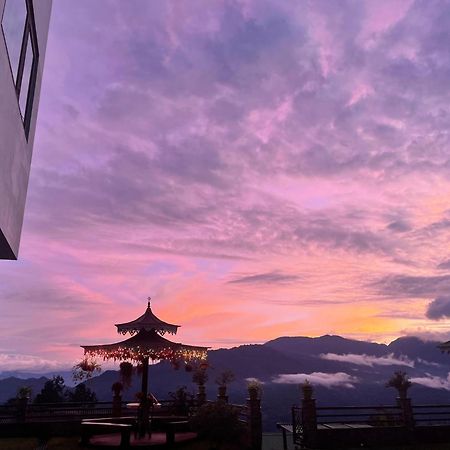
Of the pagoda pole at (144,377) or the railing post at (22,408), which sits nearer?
the pagoda pole at (144,377)

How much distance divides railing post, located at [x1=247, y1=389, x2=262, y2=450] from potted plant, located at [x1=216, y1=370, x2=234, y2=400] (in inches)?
87.8

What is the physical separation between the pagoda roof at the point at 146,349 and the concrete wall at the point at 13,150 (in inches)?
360

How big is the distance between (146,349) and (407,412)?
39.7 ft

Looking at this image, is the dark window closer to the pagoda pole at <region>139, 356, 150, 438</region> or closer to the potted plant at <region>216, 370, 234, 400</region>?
the pagoda pole at <region>139, 356, 150, 438</region>

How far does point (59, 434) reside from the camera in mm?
21812

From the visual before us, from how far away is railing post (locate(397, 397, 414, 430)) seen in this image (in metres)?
21.5

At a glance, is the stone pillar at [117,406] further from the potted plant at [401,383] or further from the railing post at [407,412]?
the railing post at [407,412]

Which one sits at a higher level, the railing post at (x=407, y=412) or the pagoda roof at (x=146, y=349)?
the pagoda roof at (x=146, y=349)

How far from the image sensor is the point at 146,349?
63.9 ft

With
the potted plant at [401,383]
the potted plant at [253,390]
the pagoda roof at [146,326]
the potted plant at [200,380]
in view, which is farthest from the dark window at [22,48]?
the potted plant at [401,383]

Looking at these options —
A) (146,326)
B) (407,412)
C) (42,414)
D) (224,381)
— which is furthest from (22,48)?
(407,412)

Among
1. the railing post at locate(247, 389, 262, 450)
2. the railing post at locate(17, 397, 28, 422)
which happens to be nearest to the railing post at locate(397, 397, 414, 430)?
the railing post at locate(247, 389, 262, 450)

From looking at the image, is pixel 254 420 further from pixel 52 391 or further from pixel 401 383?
pixel 52 391

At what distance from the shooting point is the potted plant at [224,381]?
843 inches
